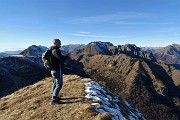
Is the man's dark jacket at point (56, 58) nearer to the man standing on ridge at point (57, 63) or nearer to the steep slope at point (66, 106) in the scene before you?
the man standing on ridge at point (57, 63)

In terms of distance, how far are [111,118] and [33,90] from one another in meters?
14.2

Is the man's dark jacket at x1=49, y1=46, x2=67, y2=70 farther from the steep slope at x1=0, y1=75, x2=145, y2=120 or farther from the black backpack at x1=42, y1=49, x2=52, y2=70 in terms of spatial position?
the steep slope at x1=0, y1=75, x2=145, y2=120

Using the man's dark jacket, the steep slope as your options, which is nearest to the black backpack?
the man's dark jacket

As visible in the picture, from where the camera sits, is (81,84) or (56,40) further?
(81,84)

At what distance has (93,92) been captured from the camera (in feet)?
88.4

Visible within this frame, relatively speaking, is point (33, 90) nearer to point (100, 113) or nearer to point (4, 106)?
point (4, 106)

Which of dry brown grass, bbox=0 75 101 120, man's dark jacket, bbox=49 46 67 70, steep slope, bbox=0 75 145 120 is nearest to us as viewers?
steep slope, bbox=0 75 145 120

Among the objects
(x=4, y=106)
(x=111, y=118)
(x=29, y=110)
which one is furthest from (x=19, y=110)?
(x=111, y=118)

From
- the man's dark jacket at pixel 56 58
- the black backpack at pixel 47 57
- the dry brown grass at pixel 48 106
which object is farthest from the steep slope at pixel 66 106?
the black backpack at pixel 47 57

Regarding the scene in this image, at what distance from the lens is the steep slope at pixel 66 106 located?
2111cm

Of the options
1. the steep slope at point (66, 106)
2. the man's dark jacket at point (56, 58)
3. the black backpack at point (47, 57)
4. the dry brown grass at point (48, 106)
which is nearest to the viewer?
the steep slope at point (66, 106)

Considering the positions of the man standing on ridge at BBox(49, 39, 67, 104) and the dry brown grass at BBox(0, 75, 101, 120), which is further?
the man standing on ridge at BBox(49, 39, 67, 104)

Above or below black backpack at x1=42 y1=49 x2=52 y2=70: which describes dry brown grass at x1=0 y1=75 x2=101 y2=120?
below

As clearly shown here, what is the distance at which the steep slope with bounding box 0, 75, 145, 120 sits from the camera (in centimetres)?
2111
